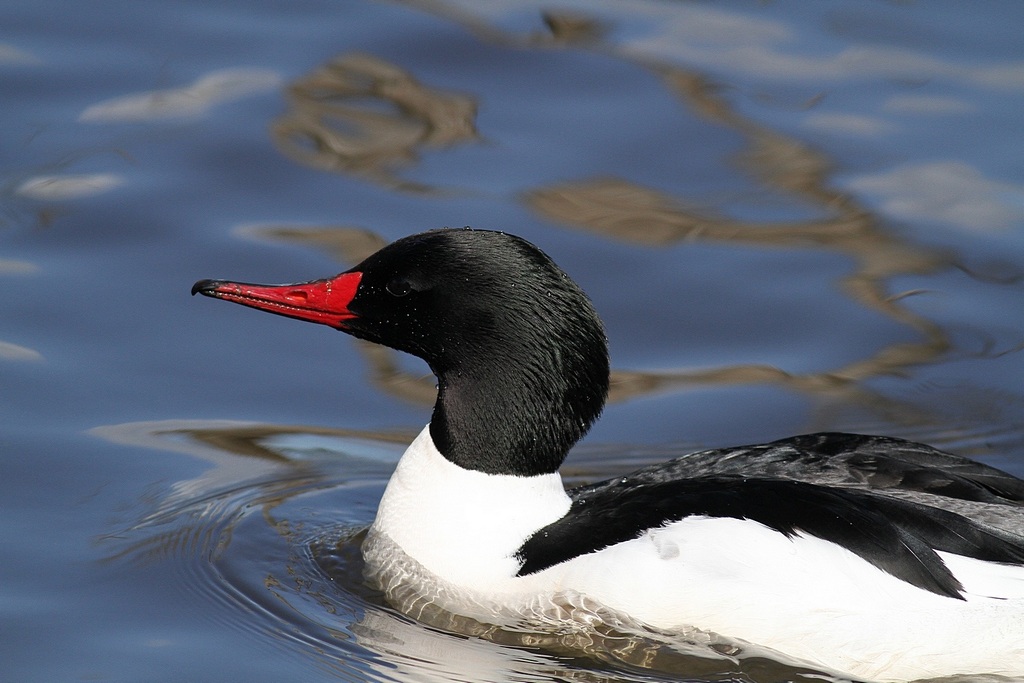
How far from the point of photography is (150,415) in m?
6.97

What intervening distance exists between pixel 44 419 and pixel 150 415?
1.42ft

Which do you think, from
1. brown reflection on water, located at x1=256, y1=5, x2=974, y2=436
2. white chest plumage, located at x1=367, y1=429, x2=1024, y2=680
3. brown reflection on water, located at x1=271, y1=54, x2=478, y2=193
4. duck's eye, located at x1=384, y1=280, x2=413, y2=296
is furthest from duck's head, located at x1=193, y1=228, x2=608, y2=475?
brown reflection on water, located at x1=271, y1=54, x2=478, y2=193

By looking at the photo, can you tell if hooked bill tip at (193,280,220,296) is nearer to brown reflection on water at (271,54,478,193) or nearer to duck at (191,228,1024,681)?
duck at (191,228,1024,681)

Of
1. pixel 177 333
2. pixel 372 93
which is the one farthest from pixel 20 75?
pixel 177 333

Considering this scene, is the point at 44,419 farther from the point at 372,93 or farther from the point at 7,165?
the point at 372,93

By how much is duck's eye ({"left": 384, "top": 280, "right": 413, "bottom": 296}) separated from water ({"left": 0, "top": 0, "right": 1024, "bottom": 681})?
1.07 metres

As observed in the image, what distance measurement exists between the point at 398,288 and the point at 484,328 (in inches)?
13.4

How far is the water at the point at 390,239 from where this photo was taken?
5812 mm

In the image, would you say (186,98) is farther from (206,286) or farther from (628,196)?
(206,286)

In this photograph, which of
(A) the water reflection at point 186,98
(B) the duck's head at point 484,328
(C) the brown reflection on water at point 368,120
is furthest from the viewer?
(A) the water reflection at point 186,98

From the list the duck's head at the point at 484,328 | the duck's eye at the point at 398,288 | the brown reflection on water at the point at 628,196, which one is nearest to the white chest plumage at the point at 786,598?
the duck's head at the point at 484,328

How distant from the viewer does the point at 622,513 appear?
5.48 metres

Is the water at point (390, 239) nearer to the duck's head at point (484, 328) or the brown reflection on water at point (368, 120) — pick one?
the brown reflection on water at point (368, 120)

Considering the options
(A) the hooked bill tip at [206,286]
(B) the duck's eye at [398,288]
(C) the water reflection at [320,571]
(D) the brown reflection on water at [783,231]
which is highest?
(D) the brown reflection on water at [783,231]
